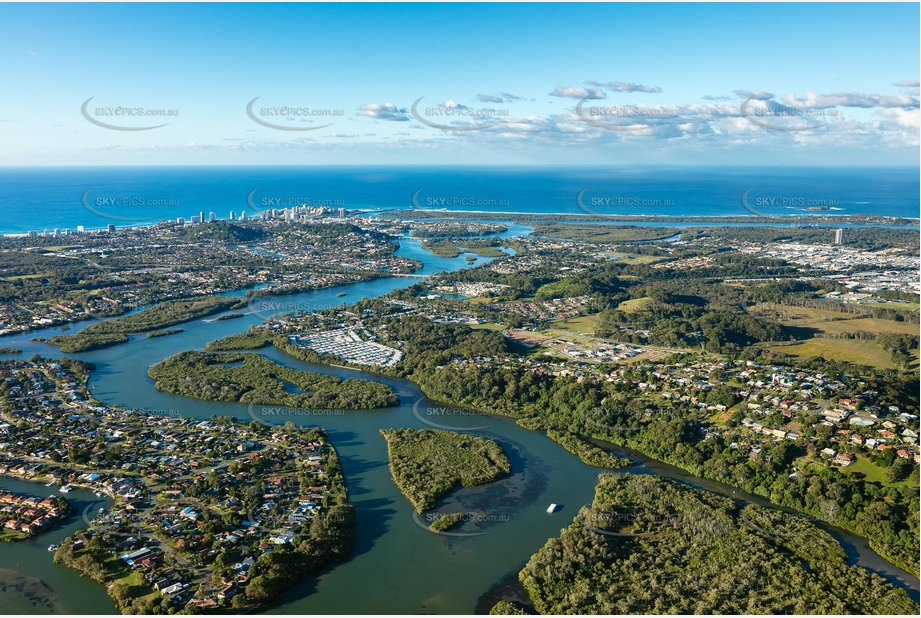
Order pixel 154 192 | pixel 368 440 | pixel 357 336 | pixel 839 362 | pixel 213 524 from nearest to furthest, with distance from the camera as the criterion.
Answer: pixel 213 524, pixel 368 440, pixel 839 362, pixel 357 336, pixel 154 192

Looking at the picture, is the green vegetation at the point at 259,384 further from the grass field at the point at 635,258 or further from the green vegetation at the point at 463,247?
the grass field at the point at 635,258

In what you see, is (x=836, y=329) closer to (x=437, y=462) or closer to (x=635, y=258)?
(x=437, y=462)

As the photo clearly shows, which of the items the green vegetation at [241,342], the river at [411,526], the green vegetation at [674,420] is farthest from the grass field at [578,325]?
the green vegetation at [241,342]

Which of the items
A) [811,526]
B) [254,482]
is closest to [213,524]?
[254,482]

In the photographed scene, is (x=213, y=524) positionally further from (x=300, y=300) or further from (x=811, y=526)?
(x=300, y=300)

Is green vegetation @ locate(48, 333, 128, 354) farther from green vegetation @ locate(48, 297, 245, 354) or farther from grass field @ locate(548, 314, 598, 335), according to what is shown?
grass field @ locate(548, 314, 598, 335)
